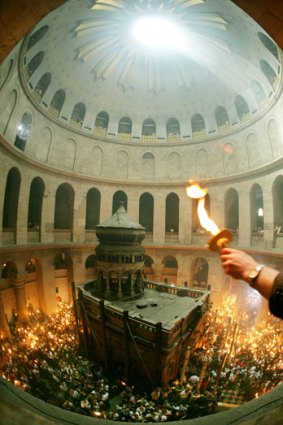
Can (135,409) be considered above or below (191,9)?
below

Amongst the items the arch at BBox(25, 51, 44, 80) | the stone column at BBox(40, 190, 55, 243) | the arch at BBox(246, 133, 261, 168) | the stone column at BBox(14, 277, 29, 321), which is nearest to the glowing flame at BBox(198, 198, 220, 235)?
the stone column at BBox(14, 277, 29, 321)

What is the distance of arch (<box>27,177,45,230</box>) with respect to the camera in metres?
15.9

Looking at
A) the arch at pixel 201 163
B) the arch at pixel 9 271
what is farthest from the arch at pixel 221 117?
the arch at pixel 9 271

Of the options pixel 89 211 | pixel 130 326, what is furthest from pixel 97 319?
pixel 89 211

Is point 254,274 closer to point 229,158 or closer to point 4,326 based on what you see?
point 4,326

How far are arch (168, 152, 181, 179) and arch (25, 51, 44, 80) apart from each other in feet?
37.2

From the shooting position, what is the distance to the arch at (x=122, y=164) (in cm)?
1948

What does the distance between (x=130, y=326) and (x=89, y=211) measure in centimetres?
1178

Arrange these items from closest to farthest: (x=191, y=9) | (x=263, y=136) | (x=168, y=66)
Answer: (x=191, y=9) → (x=263, y=136) → (x=168, y=66)

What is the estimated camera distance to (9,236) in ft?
42.0

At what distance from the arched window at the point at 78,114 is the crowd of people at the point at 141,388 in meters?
14.5

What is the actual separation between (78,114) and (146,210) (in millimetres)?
9610

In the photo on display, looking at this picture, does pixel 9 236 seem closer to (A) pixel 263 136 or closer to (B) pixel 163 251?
(B) pixel 163 251

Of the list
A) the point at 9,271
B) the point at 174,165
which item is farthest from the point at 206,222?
the point at 174,165
